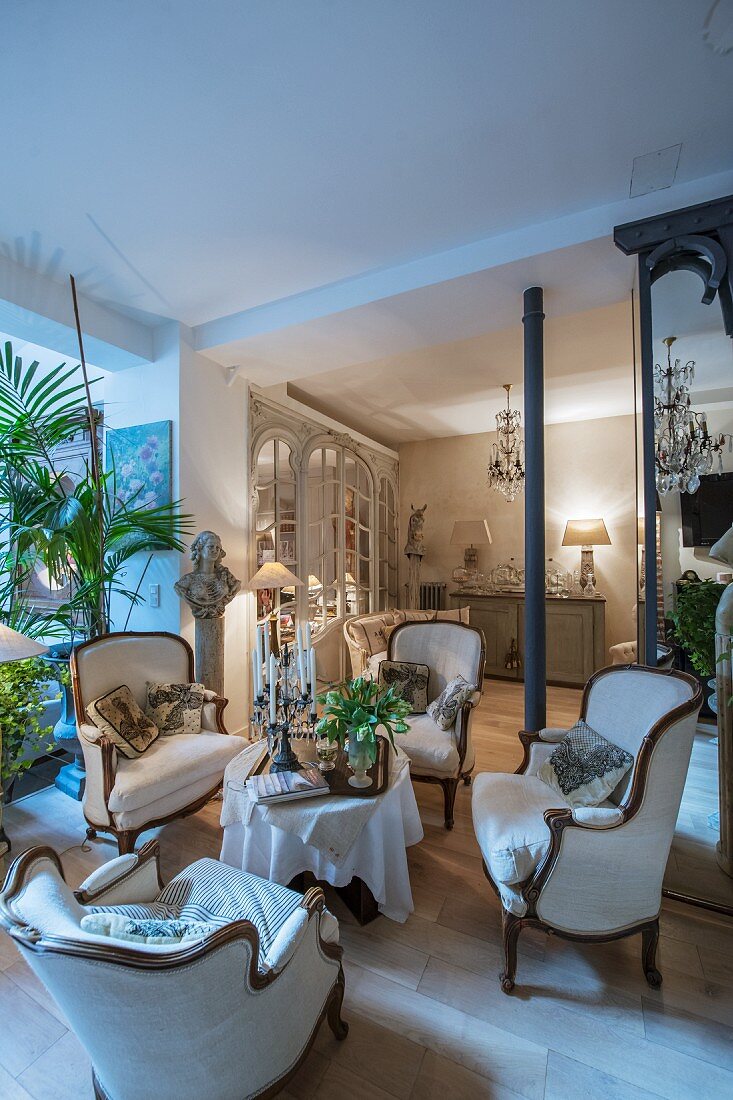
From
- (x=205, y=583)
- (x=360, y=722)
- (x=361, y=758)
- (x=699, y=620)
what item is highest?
(x=205, y=583)

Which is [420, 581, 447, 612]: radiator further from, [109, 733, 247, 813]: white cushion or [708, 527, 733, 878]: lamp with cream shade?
[708, 527, 733, 878]: lamp with cream shade

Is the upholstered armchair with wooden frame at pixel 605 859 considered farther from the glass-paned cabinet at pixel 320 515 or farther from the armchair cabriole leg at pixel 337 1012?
the glass-paned cabinet at pixel 320 515

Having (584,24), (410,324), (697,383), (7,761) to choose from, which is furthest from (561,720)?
(584,24)

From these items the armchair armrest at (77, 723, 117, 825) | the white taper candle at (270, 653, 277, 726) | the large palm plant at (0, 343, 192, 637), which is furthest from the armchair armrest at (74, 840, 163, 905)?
the large palm plant at (0, 343, 192, 637)

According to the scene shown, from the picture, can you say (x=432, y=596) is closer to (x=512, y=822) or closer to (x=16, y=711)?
(x=512, y=822)

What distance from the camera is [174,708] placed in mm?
2666

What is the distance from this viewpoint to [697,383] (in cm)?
205

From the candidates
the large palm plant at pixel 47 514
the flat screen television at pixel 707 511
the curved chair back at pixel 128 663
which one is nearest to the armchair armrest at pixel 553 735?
the flat screen television at pixel 707 511

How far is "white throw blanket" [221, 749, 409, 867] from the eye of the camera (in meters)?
1.70

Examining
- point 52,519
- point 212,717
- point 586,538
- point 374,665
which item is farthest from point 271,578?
point 586,538

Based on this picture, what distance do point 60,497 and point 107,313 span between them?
1.28 metres

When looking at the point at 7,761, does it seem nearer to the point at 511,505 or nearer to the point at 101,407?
the point at 101,407

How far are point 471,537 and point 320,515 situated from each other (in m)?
1.98

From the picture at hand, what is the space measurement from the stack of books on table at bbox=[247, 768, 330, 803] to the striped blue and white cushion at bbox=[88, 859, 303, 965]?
26 centimetres
